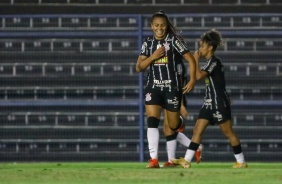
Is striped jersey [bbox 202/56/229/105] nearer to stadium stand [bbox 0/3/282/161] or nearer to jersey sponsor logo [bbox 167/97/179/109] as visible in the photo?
jersey sponsor logo [bbox 167/97/179/109]

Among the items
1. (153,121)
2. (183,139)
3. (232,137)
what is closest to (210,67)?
(232,137)

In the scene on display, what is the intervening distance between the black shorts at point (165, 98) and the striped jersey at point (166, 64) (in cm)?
5

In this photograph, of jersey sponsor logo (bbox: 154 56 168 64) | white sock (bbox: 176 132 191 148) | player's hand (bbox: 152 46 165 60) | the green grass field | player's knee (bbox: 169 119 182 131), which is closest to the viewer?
the green grass field

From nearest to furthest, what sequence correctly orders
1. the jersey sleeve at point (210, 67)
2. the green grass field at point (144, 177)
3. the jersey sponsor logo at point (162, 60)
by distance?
the green grass field at point (144, 177), the jersey sponsor logo at point (162, 60), the jersey sleeve at point (210, 67)

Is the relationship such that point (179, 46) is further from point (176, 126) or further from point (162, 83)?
point (176, 126)

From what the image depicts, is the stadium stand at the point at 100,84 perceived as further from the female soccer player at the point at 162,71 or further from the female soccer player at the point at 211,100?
the female soccer player at the point at 162,71

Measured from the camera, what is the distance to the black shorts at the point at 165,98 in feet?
50.8

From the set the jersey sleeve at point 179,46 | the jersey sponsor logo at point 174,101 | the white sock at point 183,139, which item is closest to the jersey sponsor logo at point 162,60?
the jersey sleeve at point 179,46

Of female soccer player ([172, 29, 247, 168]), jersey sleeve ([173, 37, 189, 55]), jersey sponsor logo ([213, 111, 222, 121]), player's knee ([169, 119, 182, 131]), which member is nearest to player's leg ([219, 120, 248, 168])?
female soccer player ([172, 29, 247, 168])

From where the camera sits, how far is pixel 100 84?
20.1m

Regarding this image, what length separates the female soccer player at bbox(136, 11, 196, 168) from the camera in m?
15.5

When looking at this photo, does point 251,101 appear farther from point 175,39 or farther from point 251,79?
point 175,39

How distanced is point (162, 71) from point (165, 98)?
30cm

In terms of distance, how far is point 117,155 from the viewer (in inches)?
796
